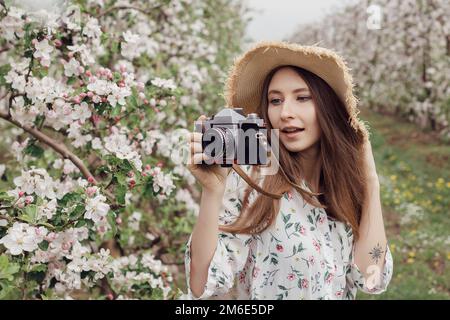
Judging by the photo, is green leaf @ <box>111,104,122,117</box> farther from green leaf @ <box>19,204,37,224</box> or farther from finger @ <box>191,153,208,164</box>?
finger @ <box>191,153,208,164</box>

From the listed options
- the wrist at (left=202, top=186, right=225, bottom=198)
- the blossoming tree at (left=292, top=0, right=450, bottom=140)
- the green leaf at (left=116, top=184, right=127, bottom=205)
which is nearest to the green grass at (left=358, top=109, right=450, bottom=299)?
the blossoming tree at (left=292, top=0, right=450, bottom=140)

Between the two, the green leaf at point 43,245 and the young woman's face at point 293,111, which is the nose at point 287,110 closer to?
the young woman's face at point 293,111

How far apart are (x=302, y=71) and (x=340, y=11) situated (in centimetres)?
1735

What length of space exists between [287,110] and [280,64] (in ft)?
0.59

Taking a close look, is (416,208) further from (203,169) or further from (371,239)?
(203,169)

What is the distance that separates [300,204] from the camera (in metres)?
1.98

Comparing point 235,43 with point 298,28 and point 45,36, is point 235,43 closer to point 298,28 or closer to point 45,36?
point 45,36

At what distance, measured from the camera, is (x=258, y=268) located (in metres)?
1.88

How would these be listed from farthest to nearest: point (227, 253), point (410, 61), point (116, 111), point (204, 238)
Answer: point (410, 61) → point (116, 111) → point (227, 253) → point (204, 238)

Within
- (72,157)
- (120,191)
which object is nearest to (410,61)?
(72,157)

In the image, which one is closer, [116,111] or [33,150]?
[116,111]

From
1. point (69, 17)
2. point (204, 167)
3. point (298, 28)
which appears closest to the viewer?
point (204, 167)

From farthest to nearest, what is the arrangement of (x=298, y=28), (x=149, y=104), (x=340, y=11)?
(x=298, y=28) → (x=340, y=11) → (x=149, y=104)
